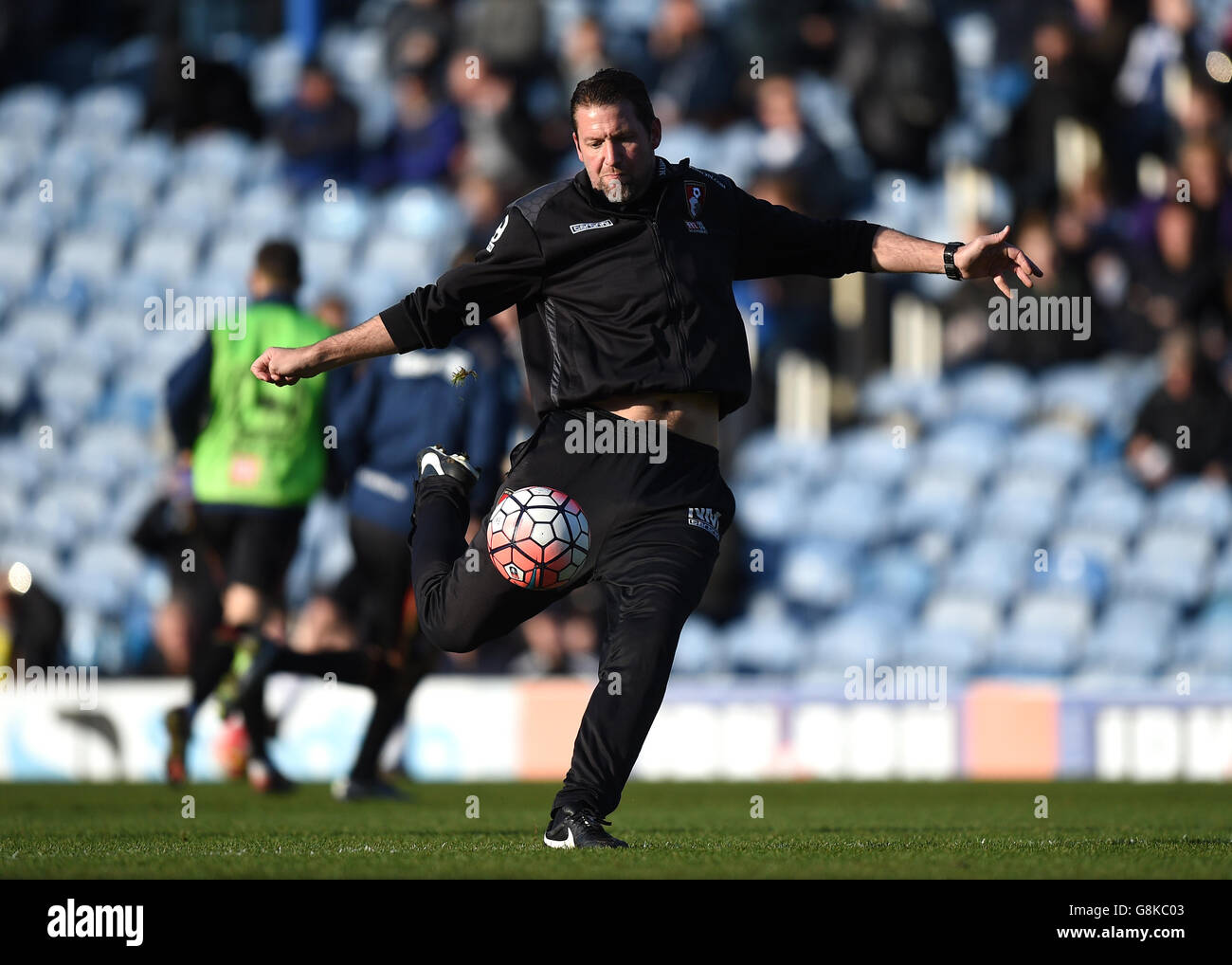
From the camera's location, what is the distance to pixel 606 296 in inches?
205

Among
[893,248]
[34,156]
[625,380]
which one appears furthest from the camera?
[34,156]

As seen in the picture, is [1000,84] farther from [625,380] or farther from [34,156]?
[625,380]

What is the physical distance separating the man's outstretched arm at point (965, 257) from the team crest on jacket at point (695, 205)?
54 centimetres

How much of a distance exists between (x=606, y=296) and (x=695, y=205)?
403 millimetres

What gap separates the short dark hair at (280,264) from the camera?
8.52m

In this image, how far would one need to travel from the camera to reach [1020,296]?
12.7 meters

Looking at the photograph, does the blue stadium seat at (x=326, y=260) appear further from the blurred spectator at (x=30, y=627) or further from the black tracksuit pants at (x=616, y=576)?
the black tracksuit pants at (x=616, y=576)

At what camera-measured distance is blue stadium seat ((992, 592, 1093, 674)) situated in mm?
11422

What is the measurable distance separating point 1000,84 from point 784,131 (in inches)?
92.6

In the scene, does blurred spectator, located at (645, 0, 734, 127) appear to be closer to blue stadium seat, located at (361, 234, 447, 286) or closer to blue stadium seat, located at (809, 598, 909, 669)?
blue stadium seat, located at (361, 234, 447, 286)

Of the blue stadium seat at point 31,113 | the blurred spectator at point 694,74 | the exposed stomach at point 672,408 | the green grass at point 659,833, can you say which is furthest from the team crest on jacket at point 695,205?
the blue stadium seat at point 31,113

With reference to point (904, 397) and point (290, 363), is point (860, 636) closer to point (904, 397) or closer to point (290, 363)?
point (904, 397)
